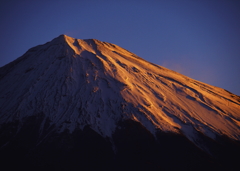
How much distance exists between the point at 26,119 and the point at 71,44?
20.8 metres

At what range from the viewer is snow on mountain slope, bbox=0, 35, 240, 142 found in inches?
1257

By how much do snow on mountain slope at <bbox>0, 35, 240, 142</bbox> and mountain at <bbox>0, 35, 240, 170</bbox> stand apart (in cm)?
14

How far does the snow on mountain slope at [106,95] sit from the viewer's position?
31.9 metres

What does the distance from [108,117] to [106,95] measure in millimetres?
4643

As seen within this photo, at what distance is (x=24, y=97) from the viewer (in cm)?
3600

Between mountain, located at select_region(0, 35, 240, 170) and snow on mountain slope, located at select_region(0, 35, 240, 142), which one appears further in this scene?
snow on mountain slope, located at select_region(0, 35, 240, 142)

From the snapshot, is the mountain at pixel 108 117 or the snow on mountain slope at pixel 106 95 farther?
A: the snow on mountain slope at pixel 106 95

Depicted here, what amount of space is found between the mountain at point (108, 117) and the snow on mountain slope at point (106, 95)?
14 centimetres

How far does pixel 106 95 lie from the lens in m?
35.8

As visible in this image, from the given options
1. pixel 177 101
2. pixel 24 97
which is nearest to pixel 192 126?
pixel 177 101

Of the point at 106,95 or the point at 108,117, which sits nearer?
the point at 108,117

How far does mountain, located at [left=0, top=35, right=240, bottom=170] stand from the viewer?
26891 millimetres

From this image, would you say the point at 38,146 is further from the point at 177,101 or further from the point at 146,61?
the point at 146,61

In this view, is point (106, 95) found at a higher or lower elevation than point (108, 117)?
higher
